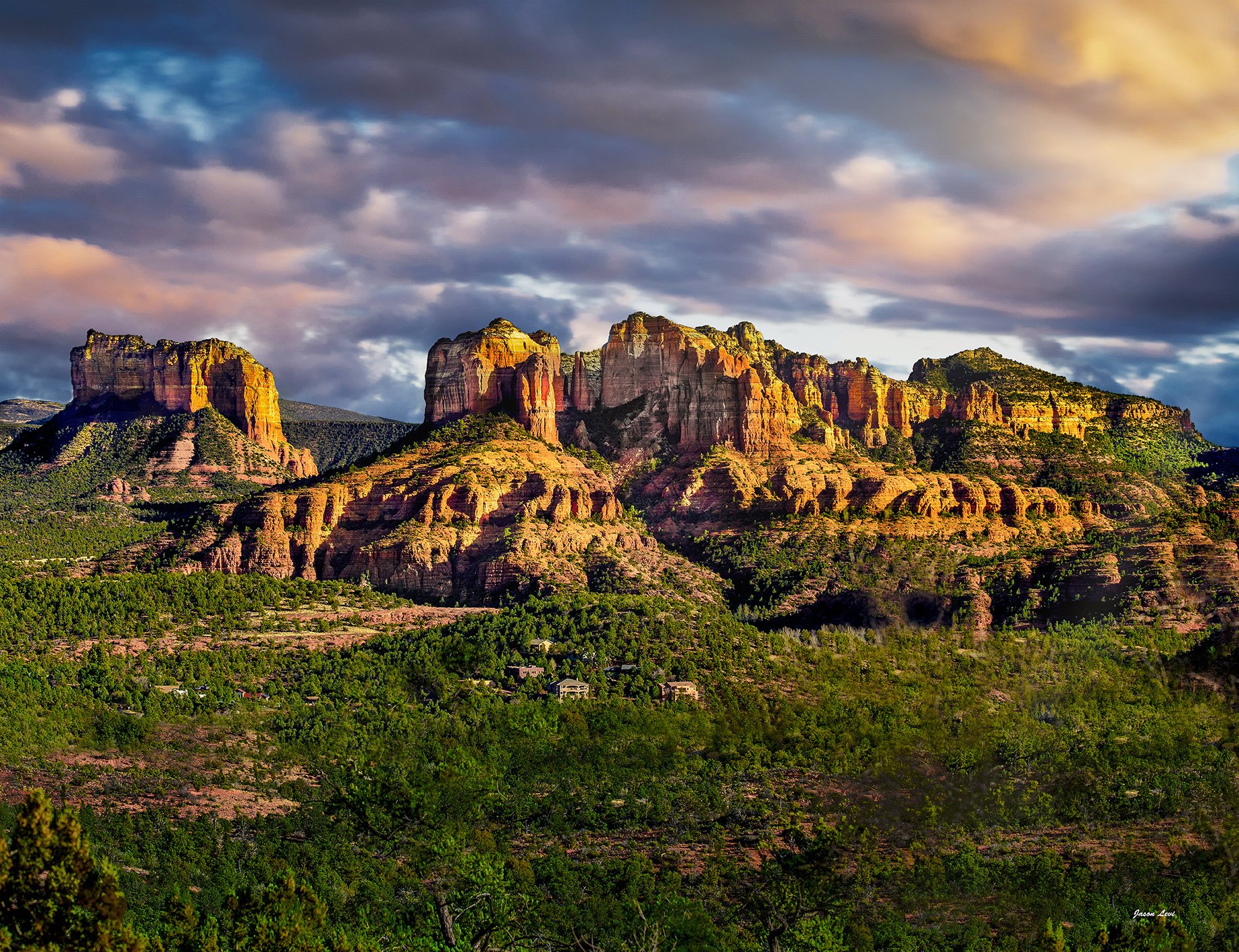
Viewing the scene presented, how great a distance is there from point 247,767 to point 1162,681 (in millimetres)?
88720

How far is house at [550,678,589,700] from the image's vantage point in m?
115

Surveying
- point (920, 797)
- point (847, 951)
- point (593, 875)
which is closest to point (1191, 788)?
point (920, 797)

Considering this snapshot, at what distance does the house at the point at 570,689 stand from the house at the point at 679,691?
7430 millimetres

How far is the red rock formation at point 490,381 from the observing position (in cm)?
18612

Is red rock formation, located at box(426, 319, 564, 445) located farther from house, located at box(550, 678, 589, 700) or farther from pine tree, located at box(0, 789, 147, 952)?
pine tree, located at box(0, 789, 147, 952)

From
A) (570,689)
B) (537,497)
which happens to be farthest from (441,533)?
(570,689)

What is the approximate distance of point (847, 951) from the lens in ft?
223

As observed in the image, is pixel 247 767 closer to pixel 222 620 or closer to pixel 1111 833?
pixel 222 620

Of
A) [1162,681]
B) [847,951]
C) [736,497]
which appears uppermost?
Result: [736,497]

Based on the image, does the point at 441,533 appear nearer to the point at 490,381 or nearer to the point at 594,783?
the point at 490,381

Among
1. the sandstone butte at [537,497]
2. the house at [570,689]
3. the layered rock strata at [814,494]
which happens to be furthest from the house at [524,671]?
the layered rock strata at [814,494]

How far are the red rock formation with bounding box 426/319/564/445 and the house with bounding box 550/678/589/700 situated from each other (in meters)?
73.2

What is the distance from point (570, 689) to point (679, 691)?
1040cm

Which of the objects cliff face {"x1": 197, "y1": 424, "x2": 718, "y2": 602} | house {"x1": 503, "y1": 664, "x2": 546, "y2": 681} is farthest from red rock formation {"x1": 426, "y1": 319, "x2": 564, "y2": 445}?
house {"x1": 503, "y1": 664, "x2": 546, "y2": 681}
